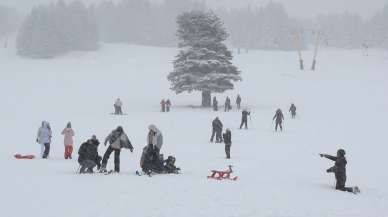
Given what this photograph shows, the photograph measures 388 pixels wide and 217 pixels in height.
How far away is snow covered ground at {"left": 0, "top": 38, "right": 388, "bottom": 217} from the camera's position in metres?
13.6

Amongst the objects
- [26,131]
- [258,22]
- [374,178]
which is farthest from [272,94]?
[258,22]

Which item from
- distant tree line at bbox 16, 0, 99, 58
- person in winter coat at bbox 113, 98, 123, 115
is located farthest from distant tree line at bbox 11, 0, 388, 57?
person in winter coat at bbox 113, 98, 123, 115

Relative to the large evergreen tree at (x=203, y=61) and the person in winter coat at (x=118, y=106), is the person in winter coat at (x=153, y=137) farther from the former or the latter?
the large evergreen tree at (x=203, y=61)

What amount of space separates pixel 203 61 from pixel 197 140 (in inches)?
722

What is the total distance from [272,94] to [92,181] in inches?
1708

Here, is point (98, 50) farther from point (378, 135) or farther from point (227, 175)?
point (227, 175)

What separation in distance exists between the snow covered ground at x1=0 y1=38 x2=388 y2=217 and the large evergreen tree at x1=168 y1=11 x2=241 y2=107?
2.32m

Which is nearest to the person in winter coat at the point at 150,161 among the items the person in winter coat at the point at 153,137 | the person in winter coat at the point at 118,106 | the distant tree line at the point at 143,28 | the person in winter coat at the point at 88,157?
the person in winter coat at the point at 153,137

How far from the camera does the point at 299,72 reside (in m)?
73.6

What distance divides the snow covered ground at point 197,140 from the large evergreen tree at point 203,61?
2322 millimetres

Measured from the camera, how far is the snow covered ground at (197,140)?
13.6 m

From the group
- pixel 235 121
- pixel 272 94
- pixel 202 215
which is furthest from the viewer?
pixel 272 94

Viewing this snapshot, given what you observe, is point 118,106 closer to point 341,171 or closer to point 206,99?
point 206,99

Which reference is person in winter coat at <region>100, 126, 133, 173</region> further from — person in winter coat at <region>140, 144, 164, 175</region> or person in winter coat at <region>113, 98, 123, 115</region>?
person in winter coat at <region>113, 98, 123, 115</region>
